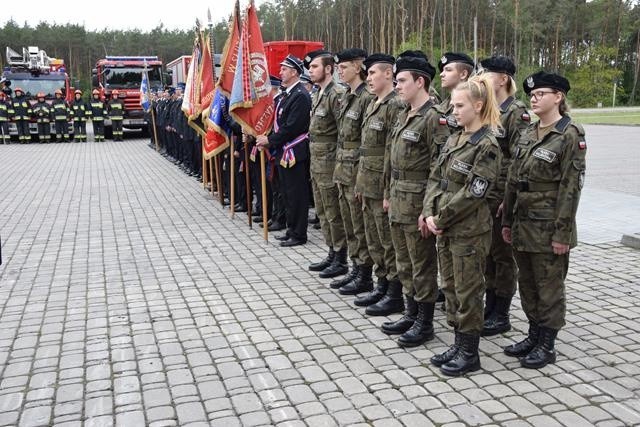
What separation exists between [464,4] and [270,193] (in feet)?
141

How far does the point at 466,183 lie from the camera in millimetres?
3729

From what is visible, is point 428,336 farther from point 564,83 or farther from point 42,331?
point 42,331

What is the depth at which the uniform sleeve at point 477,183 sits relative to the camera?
366cm

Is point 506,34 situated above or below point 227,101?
above

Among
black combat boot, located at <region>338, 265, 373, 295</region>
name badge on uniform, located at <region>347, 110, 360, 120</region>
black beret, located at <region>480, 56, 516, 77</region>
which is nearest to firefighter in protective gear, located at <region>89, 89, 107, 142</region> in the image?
name badge on uniform, located at <region>347, 110, 360, 120</region>

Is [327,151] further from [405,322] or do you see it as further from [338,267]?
[405,322]

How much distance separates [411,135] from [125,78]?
21.5 meters

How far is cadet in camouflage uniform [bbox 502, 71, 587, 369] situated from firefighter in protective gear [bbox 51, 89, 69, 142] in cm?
2125

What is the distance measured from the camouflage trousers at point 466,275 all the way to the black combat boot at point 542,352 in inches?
16.3

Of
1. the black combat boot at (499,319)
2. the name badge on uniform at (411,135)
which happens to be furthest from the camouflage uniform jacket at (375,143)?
the black combat boot at (499,319)

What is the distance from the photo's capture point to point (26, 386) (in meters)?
3.86

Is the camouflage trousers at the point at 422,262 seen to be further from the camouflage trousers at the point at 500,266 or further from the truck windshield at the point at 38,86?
the truck windshield at the point at 38,86

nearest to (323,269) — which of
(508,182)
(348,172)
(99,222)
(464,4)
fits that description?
(348,172)

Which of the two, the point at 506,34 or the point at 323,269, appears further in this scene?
the point at 506,34
